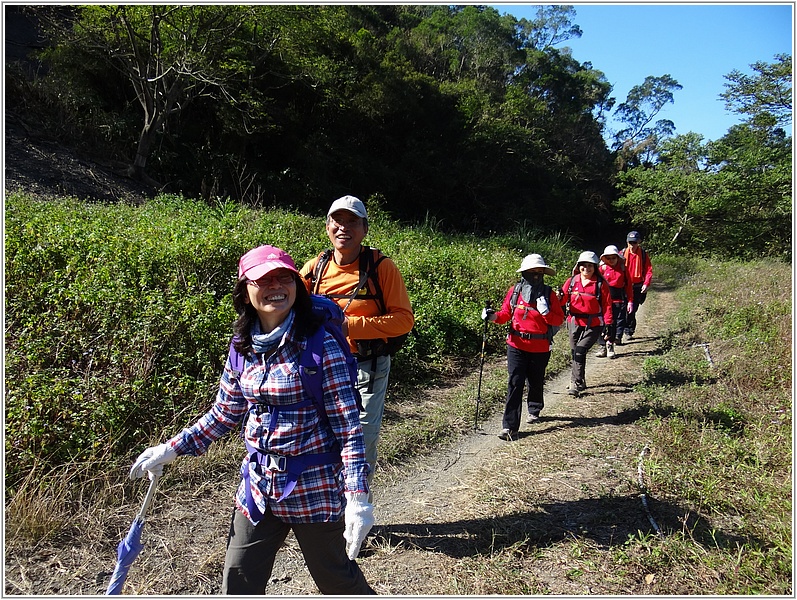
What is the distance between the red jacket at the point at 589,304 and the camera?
259 inches

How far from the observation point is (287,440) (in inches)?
85.4

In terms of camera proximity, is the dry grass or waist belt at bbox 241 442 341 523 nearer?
waist belt at bbox 241 442 341 523

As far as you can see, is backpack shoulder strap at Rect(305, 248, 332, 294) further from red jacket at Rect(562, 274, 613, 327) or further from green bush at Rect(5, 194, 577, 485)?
red jacket at Rect(562, 274, 613, 327)

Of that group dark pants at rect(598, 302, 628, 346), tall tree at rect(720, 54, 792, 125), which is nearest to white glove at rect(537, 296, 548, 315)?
dark pants at rect(598, 302, 628, 346)

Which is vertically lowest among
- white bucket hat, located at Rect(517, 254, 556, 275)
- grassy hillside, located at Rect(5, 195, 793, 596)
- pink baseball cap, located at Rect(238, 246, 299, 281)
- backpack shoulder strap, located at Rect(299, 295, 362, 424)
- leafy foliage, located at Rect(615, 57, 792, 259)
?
grassy hillside, located at Rect(5, 195, 793, 596)

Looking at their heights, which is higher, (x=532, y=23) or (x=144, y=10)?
(x=532, y=23)

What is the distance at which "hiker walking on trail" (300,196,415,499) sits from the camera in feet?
10.3

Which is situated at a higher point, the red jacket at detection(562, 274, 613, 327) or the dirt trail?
the red jacket at detection(562, 274, 613, 327)

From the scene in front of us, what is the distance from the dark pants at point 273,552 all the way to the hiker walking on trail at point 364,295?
0.86 m

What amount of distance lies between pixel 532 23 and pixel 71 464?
165ft

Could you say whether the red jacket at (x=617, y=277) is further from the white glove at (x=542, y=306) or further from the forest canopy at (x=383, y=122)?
the forest canopy at (x=383, y=122)

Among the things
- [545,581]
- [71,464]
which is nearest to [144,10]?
[71,464]

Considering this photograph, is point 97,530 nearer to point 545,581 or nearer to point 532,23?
point 545,581

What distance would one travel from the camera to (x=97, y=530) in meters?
3.30
